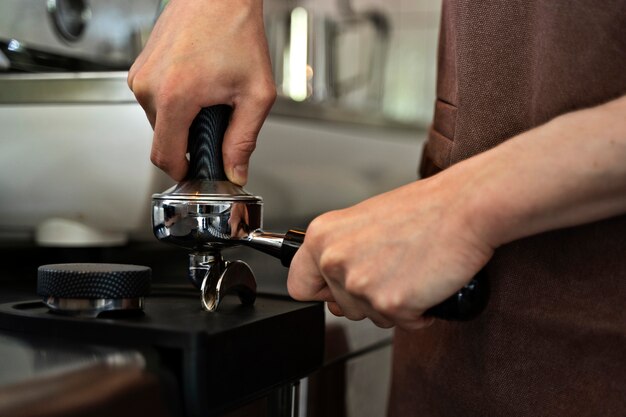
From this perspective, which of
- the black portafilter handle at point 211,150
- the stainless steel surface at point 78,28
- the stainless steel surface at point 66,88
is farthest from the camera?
the stainless steel surface at point 78,28

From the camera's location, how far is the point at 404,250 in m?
0.41

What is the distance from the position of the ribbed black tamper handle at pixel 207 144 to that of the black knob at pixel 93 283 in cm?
9

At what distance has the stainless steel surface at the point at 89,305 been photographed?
0.42 m

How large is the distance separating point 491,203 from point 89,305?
214 millimetres

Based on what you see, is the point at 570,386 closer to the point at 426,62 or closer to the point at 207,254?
the point at 207,254

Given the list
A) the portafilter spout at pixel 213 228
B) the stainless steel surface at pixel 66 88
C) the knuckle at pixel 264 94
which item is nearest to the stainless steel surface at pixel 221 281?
the portafilter spout at pixel 213 228

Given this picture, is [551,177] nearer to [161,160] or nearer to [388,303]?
[388,303]

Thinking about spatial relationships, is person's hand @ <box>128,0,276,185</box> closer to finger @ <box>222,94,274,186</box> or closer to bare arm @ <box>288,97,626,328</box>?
finger @ <box>222,94,274,186</box>

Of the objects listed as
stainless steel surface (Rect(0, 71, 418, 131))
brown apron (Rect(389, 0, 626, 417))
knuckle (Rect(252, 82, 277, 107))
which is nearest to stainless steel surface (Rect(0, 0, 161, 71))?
stainless steel surface (Rect(0, 71, 418, 131))

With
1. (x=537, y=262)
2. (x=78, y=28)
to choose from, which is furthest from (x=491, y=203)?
(x=78, y=28)

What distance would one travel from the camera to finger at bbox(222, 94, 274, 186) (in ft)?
1.71

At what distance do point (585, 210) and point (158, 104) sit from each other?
27 cm

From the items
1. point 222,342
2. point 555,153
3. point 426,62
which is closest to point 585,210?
point 555,153

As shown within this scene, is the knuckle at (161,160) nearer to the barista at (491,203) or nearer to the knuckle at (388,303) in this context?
the barista at (491,203)
